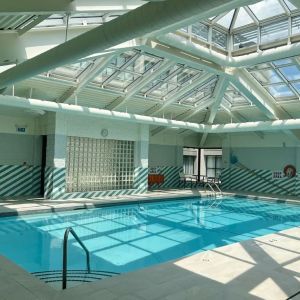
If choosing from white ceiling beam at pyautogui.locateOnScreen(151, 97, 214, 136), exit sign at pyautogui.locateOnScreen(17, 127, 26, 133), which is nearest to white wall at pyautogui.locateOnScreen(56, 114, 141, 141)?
exit sign at pyautogui.locateOnScreen(17, 127, 26, 133)

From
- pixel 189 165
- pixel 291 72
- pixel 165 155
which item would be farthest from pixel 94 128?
pixel 189 165

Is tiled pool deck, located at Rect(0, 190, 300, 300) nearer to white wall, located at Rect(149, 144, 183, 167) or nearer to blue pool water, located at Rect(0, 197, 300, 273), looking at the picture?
blue pool water, located at Rect(0, 197, 300, 273)

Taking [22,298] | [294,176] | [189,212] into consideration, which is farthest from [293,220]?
[22,298]

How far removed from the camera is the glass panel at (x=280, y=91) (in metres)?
13.4

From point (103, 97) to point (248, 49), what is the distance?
19.2ft

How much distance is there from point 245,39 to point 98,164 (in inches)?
329

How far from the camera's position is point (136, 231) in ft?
33.0

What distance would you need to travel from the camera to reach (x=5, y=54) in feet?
22.4

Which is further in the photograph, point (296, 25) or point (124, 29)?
point (296, 25)

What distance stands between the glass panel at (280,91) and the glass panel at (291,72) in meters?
0.82

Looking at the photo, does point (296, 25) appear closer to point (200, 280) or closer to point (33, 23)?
point (33, 23)

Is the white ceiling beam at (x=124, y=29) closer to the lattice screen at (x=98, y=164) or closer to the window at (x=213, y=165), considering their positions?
the lattice screen at (x=98, y=164)

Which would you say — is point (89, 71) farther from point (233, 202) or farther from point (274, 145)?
point (274, 145)

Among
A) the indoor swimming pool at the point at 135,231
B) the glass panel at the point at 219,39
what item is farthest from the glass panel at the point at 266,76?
the indoor swimming pool at the point at 135,231
